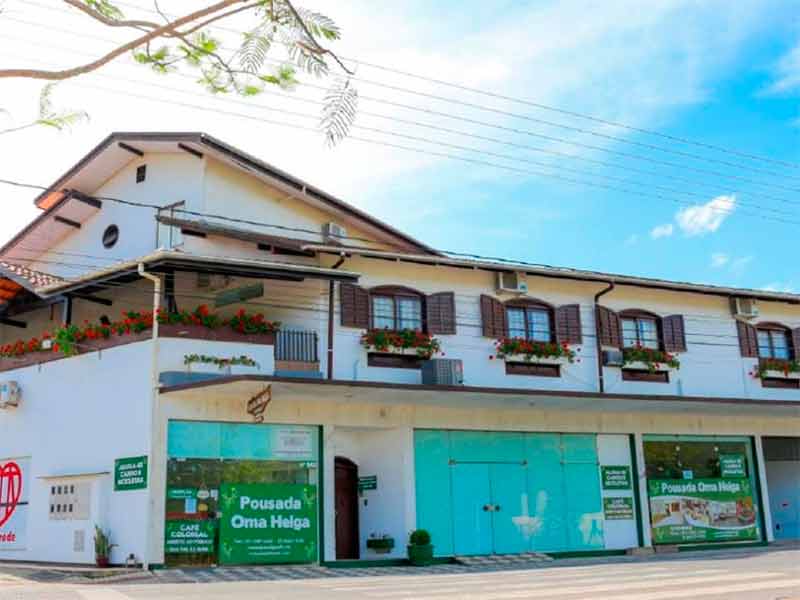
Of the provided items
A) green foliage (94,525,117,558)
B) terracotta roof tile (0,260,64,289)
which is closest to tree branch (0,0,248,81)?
green foliage (94,525,117,558)

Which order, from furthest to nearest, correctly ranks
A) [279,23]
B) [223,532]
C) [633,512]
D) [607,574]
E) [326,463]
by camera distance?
[633,512] → [326,463] → [223,532] → [607,574] → [279,23]

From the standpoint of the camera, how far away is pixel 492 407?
21.1m

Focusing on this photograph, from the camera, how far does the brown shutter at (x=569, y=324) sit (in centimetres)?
2298

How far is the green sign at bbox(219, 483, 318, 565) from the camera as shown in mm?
17953

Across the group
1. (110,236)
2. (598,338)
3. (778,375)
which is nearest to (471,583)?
(598,338)

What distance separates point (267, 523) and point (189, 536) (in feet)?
4.96

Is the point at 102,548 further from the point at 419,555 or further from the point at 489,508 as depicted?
the point at 489,508

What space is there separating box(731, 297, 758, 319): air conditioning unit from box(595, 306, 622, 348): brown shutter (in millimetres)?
3985

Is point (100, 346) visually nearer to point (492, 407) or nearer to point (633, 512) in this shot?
point (492, 407)

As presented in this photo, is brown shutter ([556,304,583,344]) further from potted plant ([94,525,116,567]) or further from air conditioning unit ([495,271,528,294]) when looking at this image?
potted plant ([94,525,116,567])

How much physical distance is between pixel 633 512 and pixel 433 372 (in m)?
6.51

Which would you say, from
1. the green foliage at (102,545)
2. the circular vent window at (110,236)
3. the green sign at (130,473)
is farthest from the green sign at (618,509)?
the circular vent window at (110,236)

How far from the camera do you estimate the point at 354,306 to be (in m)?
20.4

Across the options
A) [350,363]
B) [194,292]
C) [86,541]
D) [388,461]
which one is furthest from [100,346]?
[388,461]
